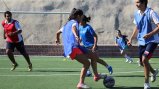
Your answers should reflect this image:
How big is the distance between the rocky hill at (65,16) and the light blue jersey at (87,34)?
50.7ft

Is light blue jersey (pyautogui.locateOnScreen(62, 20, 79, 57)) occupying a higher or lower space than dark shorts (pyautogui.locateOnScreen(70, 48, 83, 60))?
higher

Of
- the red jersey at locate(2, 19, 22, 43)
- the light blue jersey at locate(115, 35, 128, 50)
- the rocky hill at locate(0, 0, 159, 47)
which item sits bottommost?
the rocky hill at locate(0, 0, 159, 47)

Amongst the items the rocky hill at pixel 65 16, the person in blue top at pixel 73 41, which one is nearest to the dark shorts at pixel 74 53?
the person in blue top at pixel 73 41

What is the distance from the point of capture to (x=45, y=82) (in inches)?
428

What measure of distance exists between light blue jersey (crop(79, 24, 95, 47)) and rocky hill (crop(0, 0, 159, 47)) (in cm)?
1545

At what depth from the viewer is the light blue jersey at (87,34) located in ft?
40.0

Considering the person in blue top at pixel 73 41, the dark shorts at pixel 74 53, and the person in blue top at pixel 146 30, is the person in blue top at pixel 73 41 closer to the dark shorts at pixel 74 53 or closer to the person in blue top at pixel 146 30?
the dark shorts at pixel 74 53

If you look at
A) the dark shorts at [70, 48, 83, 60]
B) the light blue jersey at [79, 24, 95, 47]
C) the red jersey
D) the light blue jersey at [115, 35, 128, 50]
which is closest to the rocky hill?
the light blue jersey at [115, 35, 128, 50]

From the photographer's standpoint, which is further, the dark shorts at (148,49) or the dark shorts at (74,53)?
the dark shorts at (148,49)

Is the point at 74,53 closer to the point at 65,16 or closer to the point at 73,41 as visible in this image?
the point at 73,41

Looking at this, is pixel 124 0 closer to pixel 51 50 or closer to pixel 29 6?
pixel 29 6

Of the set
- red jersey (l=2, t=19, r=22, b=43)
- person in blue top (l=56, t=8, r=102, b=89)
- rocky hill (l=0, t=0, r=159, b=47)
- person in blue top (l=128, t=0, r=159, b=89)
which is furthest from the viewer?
rocky hill (l=0, t=0, r=159, b=47)

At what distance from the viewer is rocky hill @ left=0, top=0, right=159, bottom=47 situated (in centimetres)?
2907

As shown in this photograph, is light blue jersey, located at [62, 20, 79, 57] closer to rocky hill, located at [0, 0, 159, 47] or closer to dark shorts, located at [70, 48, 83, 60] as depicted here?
dark shorts, located at [70, 48, 83, 60]
